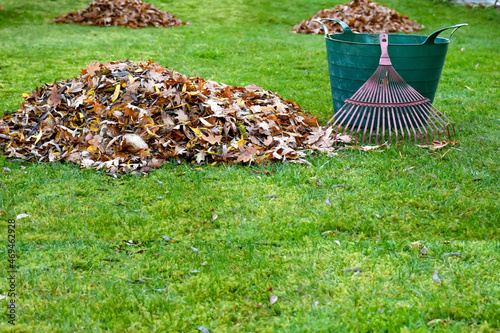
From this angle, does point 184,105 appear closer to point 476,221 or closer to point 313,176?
point 313,176

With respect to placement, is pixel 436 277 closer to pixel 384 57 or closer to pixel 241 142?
pixel 241 142

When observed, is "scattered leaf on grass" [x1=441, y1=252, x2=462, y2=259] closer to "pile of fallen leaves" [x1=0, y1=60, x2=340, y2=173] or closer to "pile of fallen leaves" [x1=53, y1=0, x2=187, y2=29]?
"pile of fallen leaves" [x1=0, y1=60, x2=340, y2=173]

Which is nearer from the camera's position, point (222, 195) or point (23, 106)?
point (222, 195)

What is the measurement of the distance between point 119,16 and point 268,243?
11.5m

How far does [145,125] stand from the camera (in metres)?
4.70

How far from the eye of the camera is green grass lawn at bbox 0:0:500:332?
2598mm

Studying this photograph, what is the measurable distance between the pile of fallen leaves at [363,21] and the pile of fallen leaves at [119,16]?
3.92 meters

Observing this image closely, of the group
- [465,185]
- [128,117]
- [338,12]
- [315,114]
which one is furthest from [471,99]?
[338,12]

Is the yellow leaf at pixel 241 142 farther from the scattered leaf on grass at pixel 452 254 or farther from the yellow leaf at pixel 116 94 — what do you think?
the scattered leaf on grass at pixel 452 254

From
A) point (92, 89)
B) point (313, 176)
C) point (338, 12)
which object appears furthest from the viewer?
point (338, 12)

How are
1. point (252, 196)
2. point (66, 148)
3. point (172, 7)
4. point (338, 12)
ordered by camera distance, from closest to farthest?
point (252, 196) < point (66, 148) < point (338, 12) < point (172, 7)

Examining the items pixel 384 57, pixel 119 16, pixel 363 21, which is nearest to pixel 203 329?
pixel 384 57

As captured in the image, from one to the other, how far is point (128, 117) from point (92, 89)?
67 cm

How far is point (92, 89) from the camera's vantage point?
201 inches
